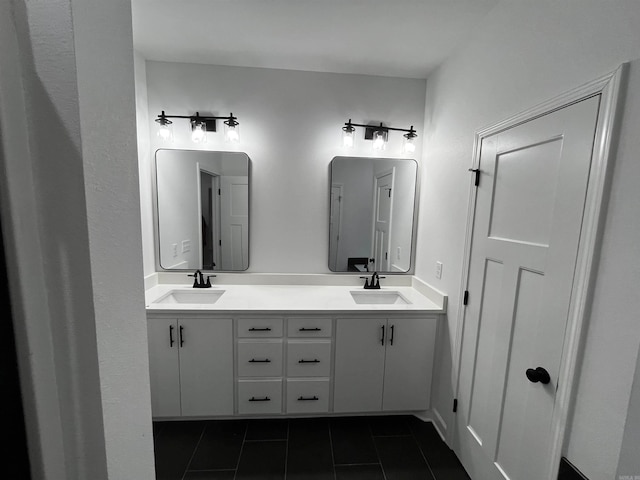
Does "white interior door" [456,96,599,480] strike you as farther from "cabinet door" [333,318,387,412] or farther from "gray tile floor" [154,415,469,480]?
"cabinet door" [333,318,387,412]

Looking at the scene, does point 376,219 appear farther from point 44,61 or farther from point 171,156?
point 44,61

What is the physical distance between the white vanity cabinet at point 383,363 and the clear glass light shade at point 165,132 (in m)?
1.96

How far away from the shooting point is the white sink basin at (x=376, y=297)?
2.17 metres

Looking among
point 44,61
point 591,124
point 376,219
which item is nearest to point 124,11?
point 44,61

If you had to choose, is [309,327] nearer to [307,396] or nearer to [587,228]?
[307,396]

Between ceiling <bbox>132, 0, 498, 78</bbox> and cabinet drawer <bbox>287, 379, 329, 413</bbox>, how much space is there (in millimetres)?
2325

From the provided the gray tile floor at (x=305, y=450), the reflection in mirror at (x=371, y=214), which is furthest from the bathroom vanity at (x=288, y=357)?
the reflection in mirror at (x=371, y=214)

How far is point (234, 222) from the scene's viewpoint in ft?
7.13

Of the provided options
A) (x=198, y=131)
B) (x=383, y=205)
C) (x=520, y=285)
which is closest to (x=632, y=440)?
(x=520, y=285)

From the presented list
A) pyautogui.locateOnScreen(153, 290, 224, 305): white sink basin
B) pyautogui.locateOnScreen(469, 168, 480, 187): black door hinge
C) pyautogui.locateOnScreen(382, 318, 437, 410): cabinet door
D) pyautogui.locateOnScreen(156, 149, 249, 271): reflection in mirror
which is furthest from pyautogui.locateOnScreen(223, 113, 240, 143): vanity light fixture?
pyautogui.locateOnScreen(382, 318, 437, 410): cabinet door

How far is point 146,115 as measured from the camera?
2.01m

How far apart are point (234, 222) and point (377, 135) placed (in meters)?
1.41

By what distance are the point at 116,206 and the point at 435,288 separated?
1.97 meters

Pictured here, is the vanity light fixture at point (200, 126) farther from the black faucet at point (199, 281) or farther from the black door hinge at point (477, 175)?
the black door hinge at point (477, 175)
